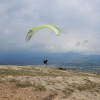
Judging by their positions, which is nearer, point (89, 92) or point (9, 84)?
point (9, 84)

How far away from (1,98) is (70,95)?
11.4m

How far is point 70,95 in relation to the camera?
37.8 m

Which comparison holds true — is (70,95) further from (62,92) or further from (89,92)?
(89,92)

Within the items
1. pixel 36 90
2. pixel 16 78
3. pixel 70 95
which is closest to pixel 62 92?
pixel 70 95

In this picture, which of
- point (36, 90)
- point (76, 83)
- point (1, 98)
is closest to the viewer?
point (1, 98)

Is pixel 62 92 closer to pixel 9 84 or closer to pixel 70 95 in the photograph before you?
pixel 70 95

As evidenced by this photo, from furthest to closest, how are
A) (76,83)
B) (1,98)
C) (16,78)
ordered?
(76,83)
(16,78)
(1,98)

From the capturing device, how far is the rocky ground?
115 ft

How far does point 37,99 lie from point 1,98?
5.28m

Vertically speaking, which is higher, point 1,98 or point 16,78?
point 16,78

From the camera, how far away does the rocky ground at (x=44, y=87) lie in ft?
115

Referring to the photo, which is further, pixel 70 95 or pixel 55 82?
pixel 55 82

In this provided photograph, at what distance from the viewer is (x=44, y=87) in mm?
38562

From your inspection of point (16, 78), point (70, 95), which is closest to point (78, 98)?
point (70, 95)
